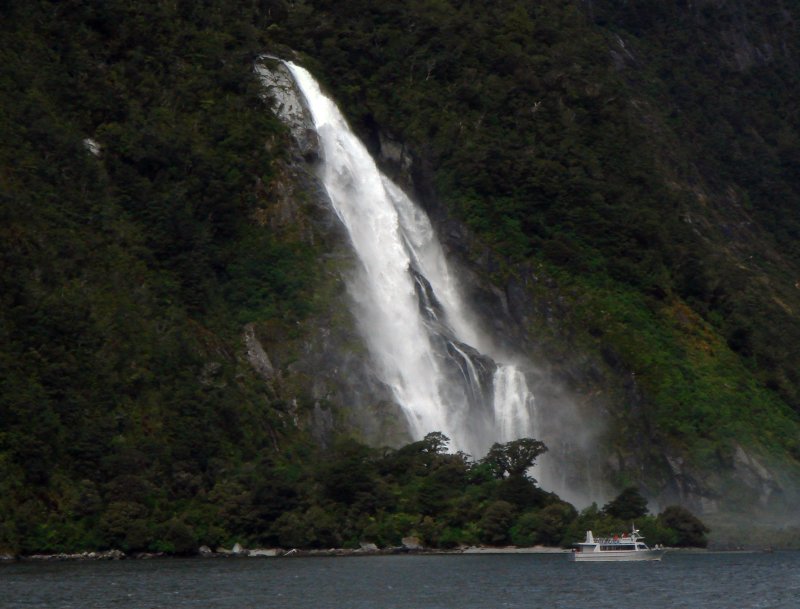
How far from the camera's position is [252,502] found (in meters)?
82.2

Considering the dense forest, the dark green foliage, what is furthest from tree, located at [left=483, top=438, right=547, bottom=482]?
the dark green foliage

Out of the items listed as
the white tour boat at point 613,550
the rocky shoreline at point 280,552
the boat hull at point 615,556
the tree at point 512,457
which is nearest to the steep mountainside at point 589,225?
the tree at point 512,457

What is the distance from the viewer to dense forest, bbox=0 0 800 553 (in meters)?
84.2

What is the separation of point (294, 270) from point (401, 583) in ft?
121

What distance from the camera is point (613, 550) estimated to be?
82.6 metres

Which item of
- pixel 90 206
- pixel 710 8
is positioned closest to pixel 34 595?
pixel 90 206

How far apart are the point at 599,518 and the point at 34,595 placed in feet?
112

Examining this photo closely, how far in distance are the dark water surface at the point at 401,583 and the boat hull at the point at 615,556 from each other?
1.01 m

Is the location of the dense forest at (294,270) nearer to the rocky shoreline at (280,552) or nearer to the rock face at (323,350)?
the rock face at (323,350)

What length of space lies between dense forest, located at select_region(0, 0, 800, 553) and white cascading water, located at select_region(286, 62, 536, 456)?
2820mm

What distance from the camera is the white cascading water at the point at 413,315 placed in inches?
3866

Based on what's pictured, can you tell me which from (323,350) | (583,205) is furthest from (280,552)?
(583,205)

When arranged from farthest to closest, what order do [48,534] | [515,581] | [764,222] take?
[764,222]
[48,534]
[515,581]

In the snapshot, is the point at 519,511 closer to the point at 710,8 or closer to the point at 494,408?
the point at 494,408
